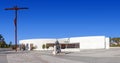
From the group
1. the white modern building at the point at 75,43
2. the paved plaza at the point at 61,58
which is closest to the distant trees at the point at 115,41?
the white modern building at the point at 75,43

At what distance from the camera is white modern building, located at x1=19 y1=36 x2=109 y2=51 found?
271ft

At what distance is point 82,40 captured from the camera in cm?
8662

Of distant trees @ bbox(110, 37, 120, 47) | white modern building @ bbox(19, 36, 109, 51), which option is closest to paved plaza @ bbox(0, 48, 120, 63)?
white modern building @ bbox(19, 36, 109, 51)

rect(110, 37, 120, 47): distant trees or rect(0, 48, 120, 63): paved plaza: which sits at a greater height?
rect(110, 37, 120, 47): distant trees

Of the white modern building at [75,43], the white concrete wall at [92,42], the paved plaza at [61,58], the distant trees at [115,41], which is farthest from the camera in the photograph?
the distant trees at [115,41]

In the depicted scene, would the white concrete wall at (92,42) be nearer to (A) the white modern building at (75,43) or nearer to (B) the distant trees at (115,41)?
(A) the white modern building at (75,43)

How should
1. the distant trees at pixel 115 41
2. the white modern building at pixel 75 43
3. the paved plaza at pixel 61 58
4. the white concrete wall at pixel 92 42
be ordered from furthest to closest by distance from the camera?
the distant trees at pixel 115 41
the white modern building at pixel 75 43
the white concrete wall at pixel 92 42
the paved plaza at pixel 61 58

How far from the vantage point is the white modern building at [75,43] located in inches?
3258

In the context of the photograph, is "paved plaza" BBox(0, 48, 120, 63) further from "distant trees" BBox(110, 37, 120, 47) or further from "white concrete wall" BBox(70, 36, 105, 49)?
"distant trees" BBox(110, 37, 120, 47)

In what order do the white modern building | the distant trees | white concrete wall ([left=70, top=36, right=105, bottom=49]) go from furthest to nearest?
the distant trees
the white modern building
white concrete wall ([left=70, top=36, right=105, bottom=49])

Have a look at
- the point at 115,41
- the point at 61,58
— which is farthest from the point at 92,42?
the point at 61,58

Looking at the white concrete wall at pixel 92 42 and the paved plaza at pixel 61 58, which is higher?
the white concrete wall at pixel 92 42

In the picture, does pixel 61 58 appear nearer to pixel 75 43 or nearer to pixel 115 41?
pixel 75 43

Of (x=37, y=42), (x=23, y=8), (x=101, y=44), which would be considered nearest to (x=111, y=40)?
(x=101, y=44)
